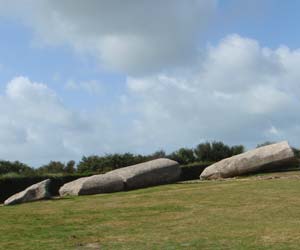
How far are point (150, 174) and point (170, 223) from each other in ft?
51.7

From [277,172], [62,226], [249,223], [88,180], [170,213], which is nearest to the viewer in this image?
[249,223]

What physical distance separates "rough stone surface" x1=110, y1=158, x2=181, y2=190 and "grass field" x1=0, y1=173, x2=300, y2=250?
722 cm

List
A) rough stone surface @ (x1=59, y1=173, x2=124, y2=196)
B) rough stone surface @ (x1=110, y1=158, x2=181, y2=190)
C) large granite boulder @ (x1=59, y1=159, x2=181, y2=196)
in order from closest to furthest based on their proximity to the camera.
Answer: rough stone surface @ (x1=59, y1=173, x2=124, y2=196), large granite boulder @ (x1=59, y1=159, x2=181, y2=196), rough stone surface @ (x1=110, y1=158, x2=181, y2=190)

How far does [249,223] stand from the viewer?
1404 centimetres

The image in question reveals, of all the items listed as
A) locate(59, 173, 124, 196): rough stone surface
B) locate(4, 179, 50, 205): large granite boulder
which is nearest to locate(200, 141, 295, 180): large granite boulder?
locate(59, 173, 124, 196): rough stone surface

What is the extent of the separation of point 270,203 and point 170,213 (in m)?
3.39

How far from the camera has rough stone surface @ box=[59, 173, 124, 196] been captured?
2806 centimetres

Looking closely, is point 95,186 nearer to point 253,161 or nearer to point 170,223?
point 253,161

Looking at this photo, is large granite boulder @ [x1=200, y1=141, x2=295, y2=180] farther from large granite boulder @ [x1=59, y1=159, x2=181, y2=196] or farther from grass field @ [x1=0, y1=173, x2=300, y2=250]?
grass field @ [x1=0, y1=173, x2=300, y2=250]

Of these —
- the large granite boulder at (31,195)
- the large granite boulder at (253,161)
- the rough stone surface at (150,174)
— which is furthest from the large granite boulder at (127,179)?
the large granite boulder at (31,195)

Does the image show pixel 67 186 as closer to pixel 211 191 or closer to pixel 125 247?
pixel 211 191

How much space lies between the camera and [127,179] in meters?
29.8

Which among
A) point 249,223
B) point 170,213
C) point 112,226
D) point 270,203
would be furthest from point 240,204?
point 112,226

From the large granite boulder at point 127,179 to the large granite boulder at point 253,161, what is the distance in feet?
8.09
